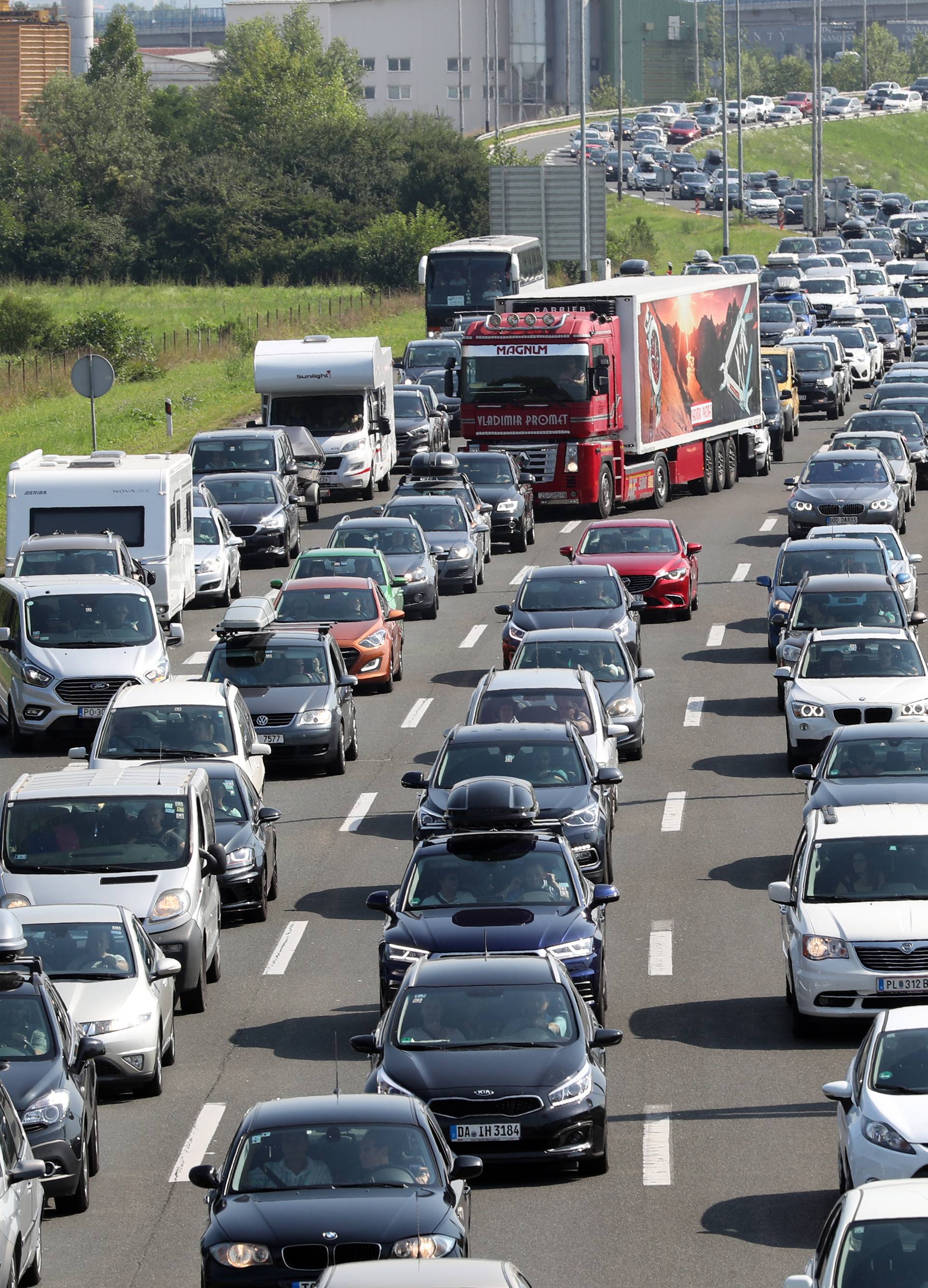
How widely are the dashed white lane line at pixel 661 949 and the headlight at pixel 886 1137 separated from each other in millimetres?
7003

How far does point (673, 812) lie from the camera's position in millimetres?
26297

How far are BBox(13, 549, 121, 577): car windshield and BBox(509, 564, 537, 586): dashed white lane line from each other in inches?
350

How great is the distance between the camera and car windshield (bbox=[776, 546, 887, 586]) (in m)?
34.2

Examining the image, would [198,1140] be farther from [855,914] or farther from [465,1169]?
[855,914]

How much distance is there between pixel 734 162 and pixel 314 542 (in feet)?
358

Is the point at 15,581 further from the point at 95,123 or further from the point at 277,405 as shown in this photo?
the point at 95,123

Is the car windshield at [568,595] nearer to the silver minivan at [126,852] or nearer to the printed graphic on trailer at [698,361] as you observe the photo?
the silver minivan at [126,852]

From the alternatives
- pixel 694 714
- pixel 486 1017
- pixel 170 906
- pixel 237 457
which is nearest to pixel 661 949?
pixel 170 906

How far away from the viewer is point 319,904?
22953mm

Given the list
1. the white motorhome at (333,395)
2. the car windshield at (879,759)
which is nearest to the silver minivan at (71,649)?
the car windshield at (879,759)

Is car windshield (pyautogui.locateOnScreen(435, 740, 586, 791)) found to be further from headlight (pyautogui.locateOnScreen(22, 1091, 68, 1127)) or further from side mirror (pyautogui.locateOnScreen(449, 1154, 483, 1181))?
side mirror (pyautogui.locateOnScreen(449, 1154, 483, 1181))

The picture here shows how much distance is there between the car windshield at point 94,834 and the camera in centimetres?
2016

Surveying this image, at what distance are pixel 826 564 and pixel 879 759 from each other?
1123 centimetres

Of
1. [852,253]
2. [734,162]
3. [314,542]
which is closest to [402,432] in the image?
[314,542]
